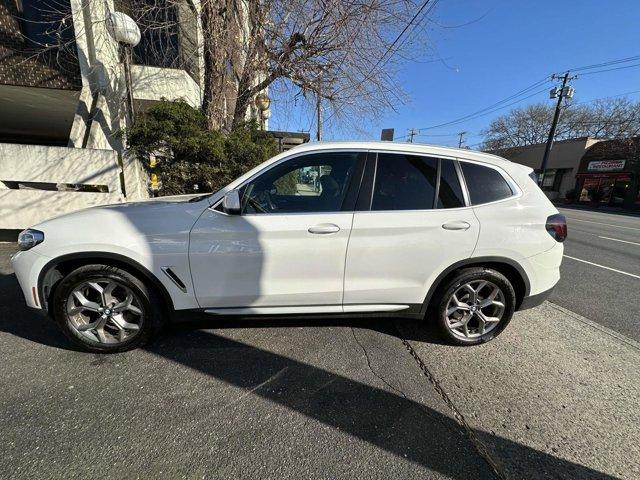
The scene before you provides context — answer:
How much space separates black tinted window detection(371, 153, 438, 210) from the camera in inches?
103

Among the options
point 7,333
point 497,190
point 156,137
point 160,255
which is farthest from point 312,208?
point 156,137

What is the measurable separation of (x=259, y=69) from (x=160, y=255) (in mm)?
7070

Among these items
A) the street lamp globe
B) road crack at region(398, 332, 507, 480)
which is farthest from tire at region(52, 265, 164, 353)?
the street lamp globe

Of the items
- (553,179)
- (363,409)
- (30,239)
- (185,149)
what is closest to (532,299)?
(363,409)

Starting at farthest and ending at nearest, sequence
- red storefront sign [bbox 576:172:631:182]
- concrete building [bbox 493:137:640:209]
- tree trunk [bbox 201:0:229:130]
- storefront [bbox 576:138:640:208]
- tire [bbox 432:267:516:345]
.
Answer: red storefront sign [bbox 576:172:631:182], concrete building [bbox 493:137:640:209], storefront [bbox 576:138:640:208], tree trunk [bbox 201:0:229:130], tire [bbox 432:267:516:345]

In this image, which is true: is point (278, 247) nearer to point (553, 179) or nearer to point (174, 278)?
point (174, 278)

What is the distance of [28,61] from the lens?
23.5 feet

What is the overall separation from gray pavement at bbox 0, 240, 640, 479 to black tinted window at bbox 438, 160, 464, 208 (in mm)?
1371

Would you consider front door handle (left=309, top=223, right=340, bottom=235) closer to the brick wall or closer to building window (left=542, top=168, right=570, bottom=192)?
the brick wall

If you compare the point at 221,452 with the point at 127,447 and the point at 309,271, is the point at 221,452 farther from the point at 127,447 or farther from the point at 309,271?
the point at 309,271

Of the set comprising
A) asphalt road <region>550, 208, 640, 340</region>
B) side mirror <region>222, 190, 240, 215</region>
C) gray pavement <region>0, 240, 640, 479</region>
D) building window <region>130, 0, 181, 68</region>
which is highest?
building window <region>130, 0, 181, 68</region>

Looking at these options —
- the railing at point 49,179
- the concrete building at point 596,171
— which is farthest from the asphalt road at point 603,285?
the concrete building at point 596,171

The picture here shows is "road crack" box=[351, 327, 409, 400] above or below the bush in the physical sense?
below

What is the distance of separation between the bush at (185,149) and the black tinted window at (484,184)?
18.1 ft
